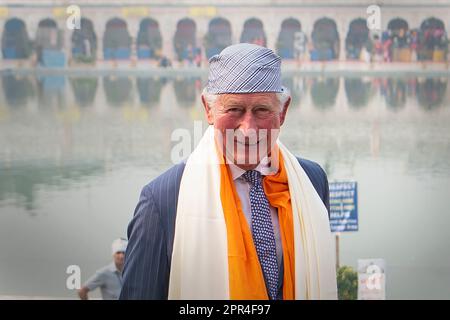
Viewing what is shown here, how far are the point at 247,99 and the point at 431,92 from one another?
15.1 feet

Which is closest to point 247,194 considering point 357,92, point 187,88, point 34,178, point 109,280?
point 109,280

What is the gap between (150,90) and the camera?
541cm

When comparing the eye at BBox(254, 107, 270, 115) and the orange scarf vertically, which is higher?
the eye at BBox(254, 107, 270, 115)

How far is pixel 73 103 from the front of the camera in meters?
5.26

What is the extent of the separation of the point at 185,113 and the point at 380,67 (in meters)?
1.48

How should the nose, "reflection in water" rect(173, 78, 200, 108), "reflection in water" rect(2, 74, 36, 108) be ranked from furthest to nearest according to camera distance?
"reflection in water" rect(173, 78, 200, 108) → "reflection in water" rect(2, 74, 36, 108) → the nose

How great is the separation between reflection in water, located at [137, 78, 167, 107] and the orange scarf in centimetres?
427

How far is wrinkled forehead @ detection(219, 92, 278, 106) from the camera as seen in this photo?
106 cm

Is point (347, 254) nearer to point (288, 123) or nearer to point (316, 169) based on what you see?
point (288, 123)

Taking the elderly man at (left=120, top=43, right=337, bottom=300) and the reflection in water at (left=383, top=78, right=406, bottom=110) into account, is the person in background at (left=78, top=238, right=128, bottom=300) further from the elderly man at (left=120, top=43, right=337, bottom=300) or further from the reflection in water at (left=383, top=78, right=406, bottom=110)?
the reflection in water at (left=383, top=78, right=406, bottom=110)

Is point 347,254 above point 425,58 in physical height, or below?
below

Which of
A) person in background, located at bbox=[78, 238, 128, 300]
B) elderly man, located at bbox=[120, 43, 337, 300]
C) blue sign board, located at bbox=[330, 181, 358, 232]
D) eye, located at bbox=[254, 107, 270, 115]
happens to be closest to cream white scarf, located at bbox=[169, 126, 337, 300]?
elderly man, located at bbox=[120, 43, 337, 300]

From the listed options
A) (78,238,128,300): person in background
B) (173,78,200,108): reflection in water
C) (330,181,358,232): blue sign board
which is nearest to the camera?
(78,238,128,300): person in background
